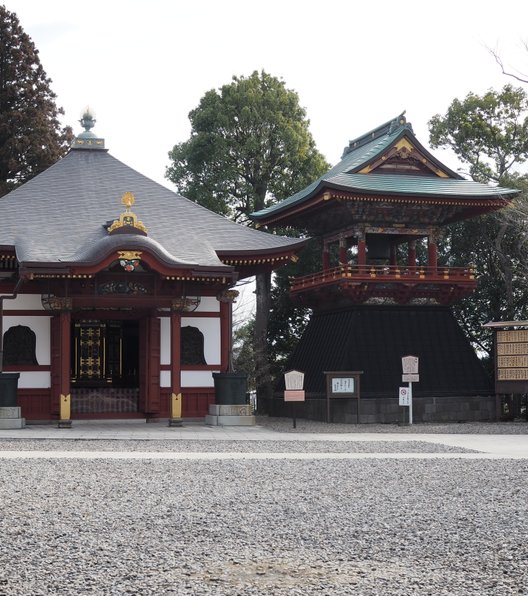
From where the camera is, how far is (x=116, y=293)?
2477 centimetres

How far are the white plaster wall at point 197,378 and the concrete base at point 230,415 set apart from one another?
5.23ft

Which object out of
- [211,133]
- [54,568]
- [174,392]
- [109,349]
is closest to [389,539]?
[54,568]

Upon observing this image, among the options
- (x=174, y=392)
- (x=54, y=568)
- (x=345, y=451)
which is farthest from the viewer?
(x=174, y=392)

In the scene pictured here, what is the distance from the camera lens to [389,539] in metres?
8.96

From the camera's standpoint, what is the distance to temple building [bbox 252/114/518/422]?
31.4 metres

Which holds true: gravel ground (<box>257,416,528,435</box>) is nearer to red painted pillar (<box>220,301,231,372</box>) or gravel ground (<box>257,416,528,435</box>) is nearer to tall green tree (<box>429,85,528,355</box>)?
red painted pillar (<box>220,301,231,372</box>)

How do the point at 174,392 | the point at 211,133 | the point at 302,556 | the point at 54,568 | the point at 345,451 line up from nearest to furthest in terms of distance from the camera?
the point at 54,568 < the point at 302,556 < the point at 345,451 < the point at 174,392 < the point at 211,133

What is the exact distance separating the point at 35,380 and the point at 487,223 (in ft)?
68.8

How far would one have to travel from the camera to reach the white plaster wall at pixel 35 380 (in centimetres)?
2597

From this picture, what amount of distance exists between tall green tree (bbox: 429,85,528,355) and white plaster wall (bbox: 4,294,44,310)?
19776mm

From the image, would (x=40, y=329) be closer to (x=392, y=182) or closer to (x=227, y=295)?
(x=227, y=295)

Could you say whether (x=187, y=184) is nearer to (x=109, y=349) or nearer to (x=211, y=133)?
(x=211, y=133)

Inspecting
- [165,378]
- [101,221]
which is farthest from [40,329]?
[101,221]

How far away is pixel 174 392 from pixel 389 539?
16.4 meters
